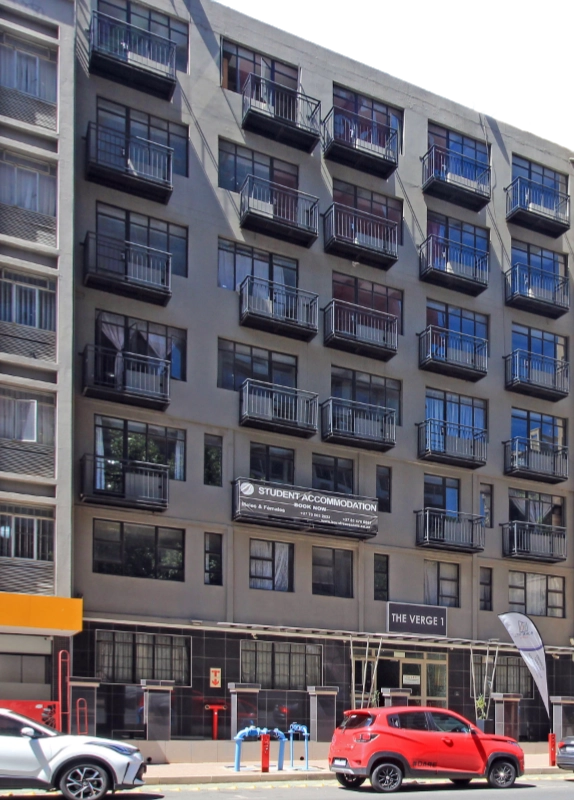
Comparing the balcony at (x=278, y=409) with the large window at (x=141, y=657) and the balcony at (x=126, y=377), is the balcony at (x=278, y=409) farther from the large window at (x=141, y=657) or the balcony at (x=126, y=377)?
the large window at (x=141, y=657)

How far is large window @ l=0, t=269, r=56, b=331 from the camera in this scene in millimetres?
30234

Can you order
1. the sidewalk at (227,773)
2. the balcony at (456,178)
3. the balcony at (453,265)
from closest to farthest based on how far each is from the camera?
the sidewalk at (227,773), the balcony at (453,265), the balcony at (456,178)

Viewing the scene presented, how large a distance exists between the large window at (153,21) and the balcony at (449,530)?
16955 mm

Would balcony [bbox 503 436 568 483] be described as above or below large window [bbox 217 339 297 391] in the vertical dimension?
below

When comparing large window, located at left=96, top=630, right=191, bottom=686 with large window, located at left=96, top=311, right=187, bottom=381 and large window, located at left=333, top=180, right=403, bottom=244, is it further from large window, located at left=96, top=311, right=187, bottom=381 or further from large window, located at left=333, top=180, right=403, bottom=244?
large window, located at left=333, top=180, right=403, bottom=244

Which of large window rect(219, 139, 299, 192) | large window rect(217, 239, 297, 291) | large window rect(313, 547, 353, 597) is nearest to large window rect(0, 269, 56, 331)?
large window rect(217, 239, 297, 291)

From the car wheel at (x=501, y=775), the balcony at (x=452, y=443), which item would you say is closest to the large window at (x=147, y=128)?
the balcony at (x=452, y=443)

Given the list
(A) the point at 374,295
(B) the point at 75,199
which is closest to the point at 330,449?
(A) the point at 374,295

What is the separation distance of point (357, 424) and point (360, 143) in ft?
32.5

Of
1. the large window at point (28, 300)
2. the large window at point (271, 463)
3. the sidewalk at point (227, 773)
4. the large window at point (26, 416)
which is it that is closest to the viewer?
the sidewalk at point (227, 773)

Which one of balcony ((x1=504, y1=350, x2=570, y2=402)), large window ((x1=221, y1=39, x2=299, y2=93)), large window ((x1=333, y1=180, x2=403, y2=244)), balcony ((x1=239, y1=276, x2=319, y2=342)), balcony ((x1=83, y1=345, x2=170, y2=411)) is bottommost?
balcony ((x1=83, y1=345, x2=170, y2=411))

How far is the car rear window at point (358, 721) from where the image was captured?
78.3 ft

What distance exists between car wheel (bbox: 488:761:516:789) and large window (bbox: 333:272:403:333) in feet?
57.0

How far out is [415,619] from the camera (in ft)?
122
